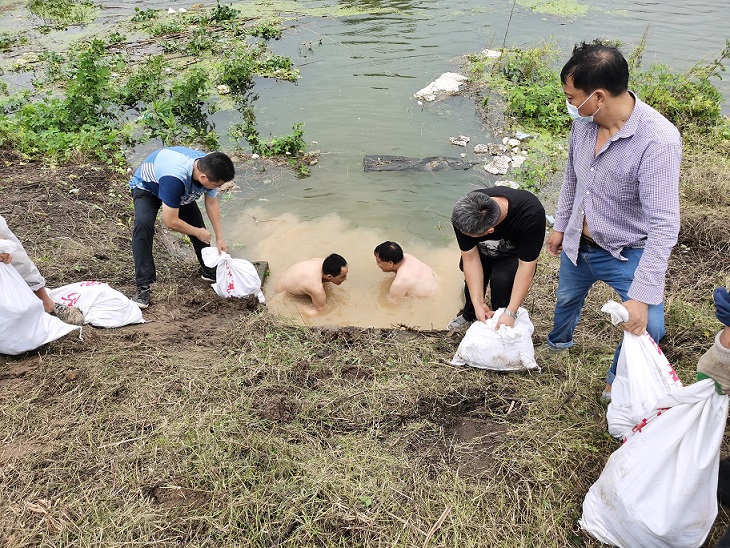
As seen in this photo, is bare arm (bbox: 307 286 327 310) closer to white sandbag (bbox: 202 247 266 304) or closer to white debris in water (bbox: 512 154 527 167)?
white sandbag (bbox: 202 247 266 304)

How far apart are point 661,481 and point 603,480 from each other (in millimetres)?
274

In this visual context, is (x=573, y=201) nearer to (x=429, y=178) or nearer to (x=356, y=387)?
(x=356, y=387)

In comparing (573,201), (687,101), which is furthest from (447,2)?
(573,201)

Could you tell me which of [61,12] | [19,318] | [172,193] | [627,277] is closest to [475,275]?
[627,277]

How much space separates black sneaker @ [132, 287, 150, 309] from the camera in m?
4.34

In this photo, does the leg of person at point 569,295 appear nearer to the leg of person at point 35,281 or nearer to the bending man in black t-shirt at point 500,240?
the bending man in black t-shirt at point 500,240

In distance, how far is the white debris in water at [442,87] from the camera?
8422 mm

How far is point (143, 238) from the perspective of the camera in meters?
4.34

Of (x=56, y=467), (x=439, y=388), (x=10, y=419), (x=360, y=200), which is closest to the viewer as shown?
(x=56, y=467)

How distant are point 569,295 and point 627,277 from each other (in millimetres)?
484

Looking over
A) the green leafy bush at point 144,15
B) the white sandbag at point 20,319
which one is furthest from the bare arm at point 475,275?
the green leafy bush at point 144,15

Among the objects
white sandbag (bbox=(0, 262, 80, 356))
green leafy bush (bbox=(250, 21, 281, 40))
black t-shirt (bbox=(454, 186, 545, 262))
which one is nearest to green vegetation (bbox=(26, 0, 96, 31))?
green leafy bush (bbox=(250, 21, 281, 40))

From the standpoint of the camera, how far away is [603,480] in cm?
233

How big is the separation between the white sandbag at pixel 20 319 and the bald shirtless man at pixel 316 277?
2004mm
